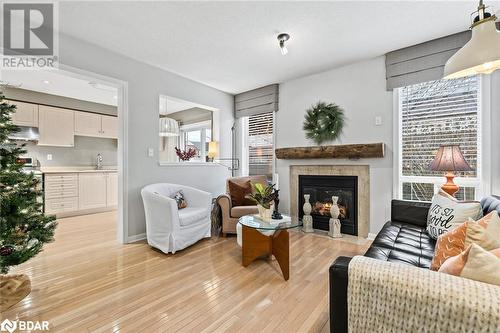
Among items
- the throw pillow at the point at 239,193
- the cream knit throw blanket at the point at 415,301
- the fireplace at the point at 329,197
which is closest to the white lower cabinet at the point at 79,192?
the throw pillow at the point at 239,193

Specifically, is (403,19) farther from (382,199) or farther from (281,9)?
(382,199)

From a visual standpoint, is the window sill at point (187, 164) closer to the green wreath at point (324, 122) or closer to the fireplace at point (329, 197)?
the fireplace at point (329, 197)

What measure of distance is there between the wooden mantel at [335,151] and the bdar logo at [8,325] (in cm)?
351

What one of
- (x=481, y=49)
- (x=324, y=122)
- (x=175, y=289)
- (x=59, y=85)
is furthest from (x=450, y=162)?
(x=59, y=85)

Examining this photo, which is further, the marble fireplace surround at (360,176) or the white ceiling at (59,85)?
the white ceiling at (59,85)

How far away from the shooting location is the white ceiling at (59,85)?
3.69m

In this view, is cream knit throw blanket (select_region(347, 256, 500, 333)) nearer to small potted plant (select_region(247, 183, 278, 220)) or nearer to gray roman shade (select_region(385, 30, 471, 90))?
small potted plant (select_region(247, 183, 278, 220))

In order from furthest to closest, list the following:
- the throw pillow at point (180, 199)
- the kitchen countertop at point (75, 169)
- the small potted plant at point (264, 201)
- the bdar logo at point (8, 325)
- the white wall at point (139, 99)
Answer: the kitchen countertop at point (75, 169)
the throw pillow at point (180, 199)
the white wall at point (139, 99)
the small potted plant at point (264, 201)
the bdar logo at point (8, 325)

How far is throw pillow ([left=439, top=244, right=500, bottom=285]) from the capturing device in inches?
32.7

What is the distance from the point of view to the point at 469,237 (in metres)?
1.21

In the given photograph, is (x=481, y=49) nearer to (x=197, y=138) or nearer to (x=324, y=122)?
(x=324, y=122)

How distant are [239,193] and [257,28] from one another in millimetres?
2303

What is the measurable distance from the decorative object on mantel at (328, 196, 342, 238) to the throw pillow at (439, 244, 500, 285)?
2.50m

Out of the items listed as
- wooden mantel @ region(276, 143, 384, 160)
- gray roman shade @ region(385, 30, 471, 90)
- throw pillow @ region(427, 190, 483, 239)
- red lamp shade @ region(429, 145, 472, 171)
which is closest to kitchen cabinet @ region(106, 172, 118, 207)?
wooden mantel @ region(276, 143, 384, 160)
